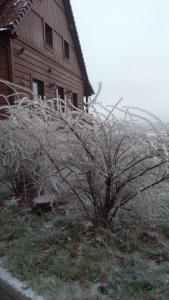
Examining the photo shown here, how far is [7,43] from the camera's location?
7930 mm

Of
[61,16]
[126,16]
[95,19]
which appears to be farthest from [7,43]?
[126,16]

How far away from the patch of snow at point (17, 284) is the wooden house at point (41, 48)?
623cm

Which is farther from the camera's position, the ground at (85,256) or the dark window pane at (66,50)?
the dark window pane at (66,50)

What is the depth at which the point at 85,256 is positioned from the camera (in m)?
2.61

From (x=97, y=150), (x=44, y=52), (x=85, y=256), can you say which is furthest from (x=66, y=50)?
(x=85, y=256)

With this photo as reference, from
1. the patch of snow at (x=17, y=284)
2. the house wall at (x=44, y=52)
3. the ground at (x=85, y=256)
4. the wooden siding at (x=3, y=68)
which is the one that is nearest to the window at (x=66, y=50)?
the house wall at (x=44, y=52)

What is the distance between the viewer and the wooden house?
26.5 feet

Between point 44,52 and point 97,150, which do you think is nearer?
point 97,150

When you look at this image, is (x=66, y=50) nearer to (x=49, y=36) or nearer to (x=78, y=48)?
(x=78, y=48)

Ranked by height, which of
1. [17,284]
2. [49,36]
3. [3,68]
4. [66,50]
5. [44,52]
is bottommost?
[17,284]

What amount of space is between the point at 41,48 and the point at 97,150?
814cm

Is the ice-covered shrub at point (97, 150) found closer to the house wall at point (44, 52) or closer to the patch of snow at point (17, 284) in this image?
the patch of snow at point (17, 284)

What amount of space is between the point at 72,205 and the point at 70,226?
2.05 feet

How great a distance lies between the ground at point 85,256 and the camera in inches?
86.3
